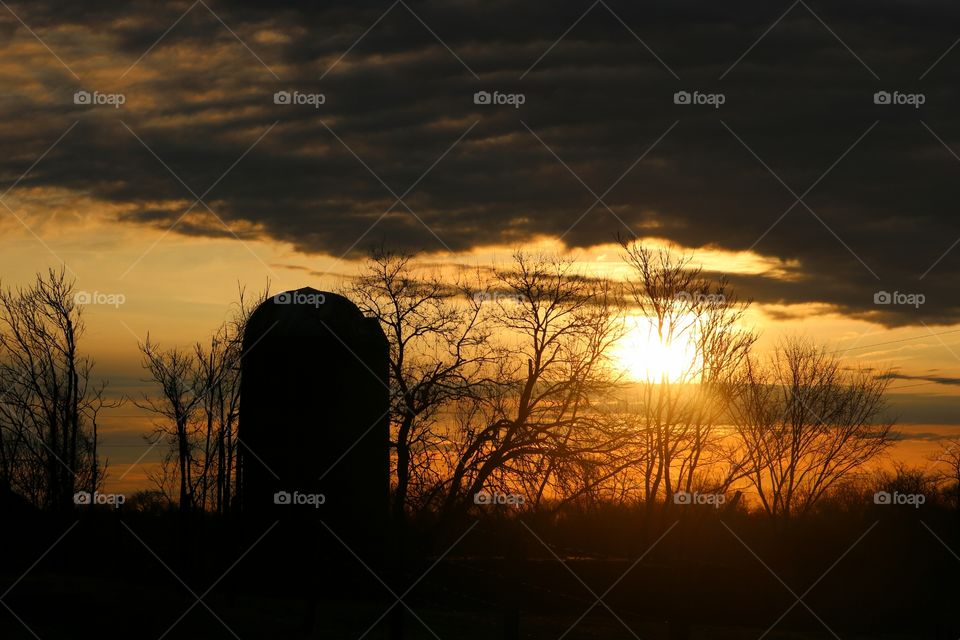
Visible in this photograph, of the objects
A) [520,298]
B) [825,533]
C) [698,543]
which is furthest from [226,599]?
[825,533]

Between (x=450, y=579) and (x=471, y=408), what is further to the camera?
(x=450, y=579)

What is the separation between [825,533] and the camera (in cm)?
5244

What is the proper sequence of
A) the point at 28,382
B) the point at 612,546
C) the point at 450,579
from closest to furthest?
the point at 450,579 < the point at 28,382 < the point at 612,546

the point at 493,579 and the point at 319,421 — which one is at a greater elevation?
the point at 319,421

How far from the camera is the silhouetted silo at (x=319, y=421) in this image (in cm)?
3138

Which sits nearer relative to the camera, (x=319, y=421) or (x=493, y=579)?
(x=319, y=421)

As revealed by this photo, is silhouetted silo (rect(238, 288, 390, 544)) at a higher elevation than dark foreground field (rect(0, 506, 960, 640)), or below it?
higher

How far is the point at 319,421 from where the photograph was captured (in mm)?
31812

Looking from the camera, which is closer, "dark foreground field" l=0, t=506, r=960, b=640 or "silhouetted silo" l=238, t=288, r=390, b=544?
"dark foreground field" l=0, t=506, r=960, b=640

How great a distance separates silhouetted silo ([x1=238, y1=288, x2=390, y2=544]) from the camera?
103ft

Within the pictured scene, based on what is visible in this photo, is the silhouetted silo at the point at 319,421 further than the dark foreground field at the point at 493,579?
Yes

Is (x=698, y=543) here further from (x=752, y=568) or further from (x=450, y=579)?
(x=450, y=579)

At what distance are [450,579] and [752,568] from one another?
52.4 ft

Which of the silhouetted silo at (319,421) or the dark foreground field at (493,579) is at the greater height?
the silhouetted silo at (319,421)
